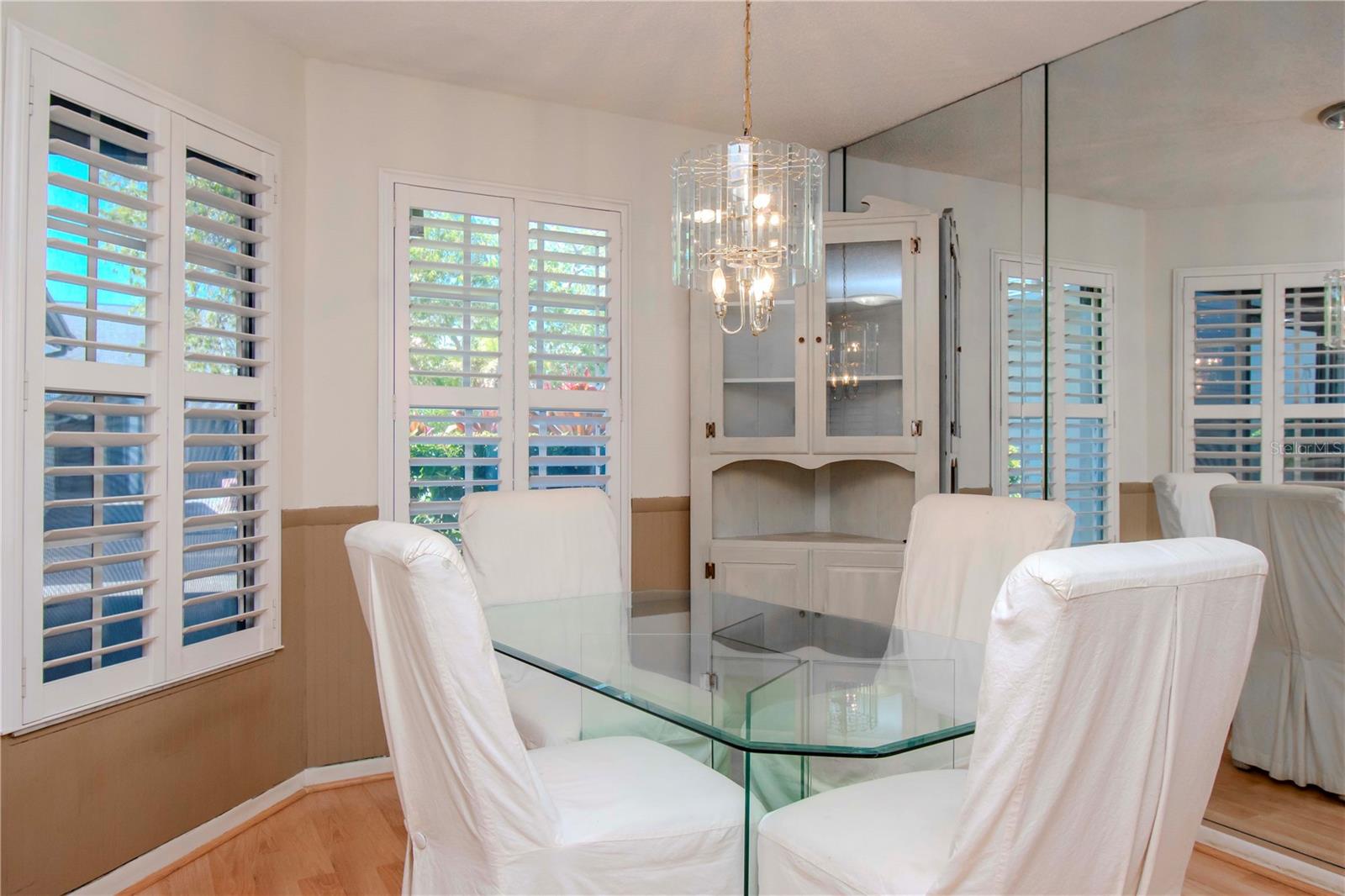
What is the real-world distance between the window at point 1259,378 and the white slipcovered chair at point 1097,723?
1537 millimetres

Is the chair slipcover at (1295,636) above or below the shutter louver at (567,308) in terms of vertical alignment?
below

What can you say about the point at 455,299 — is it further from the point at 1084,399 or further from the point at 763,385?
the point at 1084,399

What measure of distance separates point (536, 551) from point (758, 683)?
124cm

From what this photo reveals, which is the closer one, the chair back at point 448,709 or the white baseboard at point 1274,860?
the chair back at point 448,709

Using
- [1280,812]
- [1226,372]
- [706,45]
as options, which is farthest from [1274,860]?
[706,45]

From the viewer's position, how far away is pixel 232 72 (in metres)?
2.92

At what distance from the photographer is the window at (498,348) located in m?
3.41

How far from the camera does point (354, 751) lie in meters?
3.33

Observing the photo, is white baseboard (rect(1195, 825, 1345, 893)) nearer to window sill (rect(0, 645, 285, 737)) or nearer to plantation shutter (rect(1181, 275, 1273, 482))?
plantation shutter (rect(1181, 275, 1273, 482))

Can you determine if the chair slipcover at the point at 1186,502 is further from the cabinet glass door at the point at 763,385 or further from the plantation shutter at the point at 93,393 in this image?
the plantation shutter at the point at 93,393

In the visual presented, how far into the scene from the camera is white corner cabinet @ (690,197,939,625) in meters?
3.69

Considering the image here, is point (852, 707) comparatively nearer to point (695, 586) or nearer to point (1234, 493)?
point (1234, 493)

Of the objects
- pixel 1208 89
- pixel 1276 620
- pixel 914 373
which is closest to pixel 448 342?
pixel 914 373

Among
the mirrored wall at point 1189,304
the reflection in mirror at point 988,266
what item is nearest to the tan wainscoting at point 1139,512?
the mirrored wall at point 1189,304
